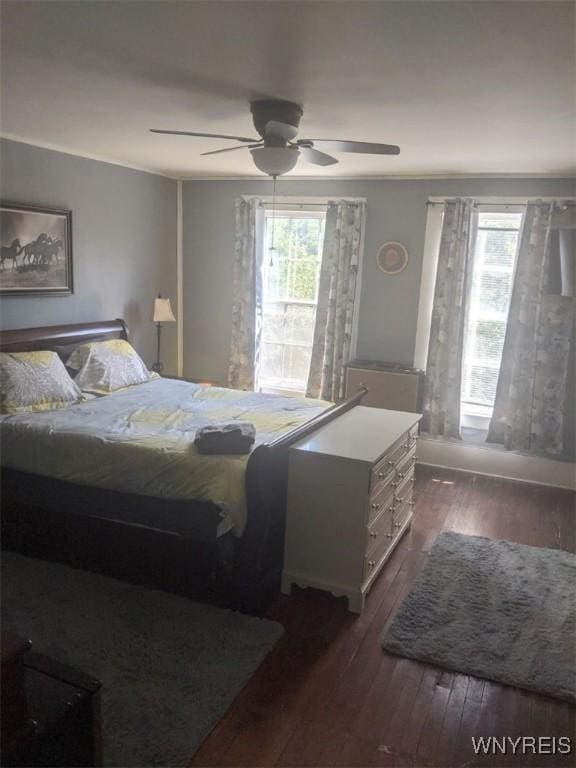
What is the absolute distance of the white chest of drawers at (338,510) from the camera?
2.80 metres

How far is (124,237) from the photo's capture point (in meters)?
5.04

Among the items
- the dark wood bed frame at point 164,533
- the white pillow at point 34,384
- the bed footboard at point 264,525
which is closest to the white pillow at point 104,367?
the white pillow at point 34,384

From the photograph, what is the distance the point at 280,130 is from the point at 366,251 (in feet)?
8.16

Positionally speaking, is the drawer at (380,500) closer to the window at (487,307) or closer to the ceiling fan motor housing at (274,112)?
the ceiling fan motor housing at (274,112)

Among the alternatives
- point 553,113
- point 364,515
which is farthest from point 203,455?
point 553,113

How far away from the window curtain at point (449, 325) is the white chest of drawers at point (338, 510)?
6.39 ft

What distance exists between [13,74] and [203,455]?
1.93 meters

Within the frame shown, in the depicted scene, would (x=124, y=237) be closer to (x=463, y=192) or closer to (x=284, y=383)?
(x=284, y=383)

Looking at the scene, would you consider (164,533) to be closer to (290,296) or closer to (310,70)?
(310,70)

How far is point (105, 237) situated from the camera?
482 cm

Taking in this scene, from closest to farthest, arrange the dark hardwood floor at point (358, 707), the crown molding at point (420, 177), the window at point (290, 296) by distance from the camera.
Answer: the dark hardwood floor at point (358, 707) < the crown molding at point (420, 177) < the window at point (290, 296)

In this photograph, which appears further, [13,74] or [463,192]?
[463,192]

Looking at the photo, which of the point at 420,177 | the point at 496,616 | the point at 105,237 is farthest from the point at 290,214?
the point at 496,616

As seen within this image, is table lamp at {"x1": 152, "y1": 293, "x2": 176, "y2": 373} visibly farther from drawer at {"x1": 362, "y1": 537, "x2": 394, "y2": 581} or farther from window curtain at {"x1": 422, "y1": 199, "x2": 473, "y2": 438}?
drawer at {"x1": 362, "y1": 537, "x2": 394, "y2": 581}
